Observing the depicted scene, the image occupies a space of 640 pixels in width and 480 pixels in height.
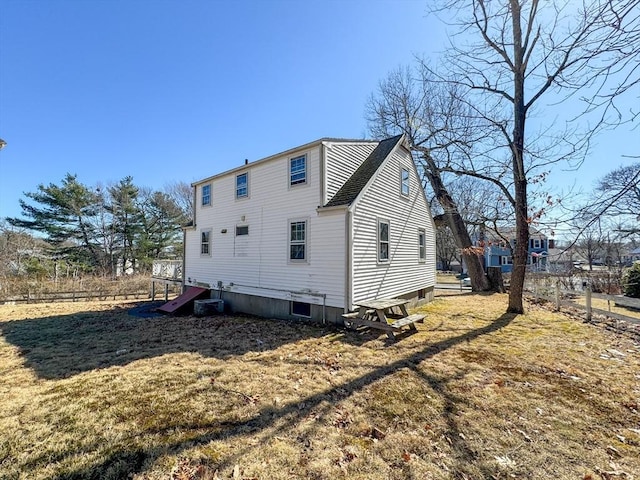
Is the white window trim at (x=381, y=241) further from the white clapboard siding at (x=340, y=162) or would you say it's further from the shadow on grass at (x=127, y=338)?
the shadow on grass at (x=127, y=338)

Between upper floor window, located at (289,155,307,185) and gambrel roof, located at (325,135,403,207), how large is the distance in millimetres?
1315

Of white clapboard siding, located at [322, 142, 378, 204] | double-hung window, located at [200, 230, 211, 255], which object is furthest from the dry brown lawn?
double-hung window, located at [200, 230, 211, 255]

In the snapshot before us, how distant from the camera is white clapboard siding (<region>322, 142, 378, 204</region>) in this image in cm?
927

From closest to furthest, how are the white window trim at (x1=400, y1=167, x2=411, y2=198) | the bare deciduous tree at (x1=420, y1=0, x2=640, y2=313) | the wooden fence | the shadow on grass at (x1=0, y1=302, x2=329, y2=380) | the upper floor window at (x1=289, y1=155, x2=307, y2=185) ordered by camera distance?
the bare deciduous tree at (x1=420, y1=0, x2=640, y2=313)
the shadow on grass at (x1=0, y1=302, x2=329, y2=380)
the wooden fence
the upper floor window at (x1=289, y1=155, x2=307, y2=185)
the white window trim at (x1=400, y1=167, x2=411, y2=198)

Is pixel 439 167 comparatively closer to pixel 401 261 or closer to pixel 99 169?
pixel 401 261

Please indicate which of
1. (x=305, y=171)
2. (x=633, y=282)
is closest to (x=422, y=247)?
(x=305, y=171)

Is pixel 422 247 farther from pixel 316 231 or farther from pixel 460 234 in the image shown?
pixel 316 231

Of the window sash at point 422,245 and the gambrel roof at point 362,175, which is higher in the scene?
the gambrel roof at point 362,175

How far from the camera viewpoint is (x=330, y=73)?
38.2ft

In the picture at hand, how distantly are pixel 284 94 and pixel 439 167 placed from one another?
32.8 ft

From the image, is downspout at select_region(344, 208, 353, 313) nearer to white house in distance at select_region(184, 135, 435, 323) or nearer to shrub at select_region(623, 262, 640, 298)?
white house in distance at select_region(184, 135, 435, 323)

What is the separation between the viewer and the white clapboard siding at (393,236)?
8.92 meters

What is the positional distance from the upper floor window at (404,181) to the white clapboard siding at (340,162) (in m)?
1.81

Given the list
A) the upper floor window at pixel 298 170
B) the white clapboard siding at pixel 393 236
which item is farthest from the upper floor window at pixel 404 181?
the upper floor window at pixel 298 170
